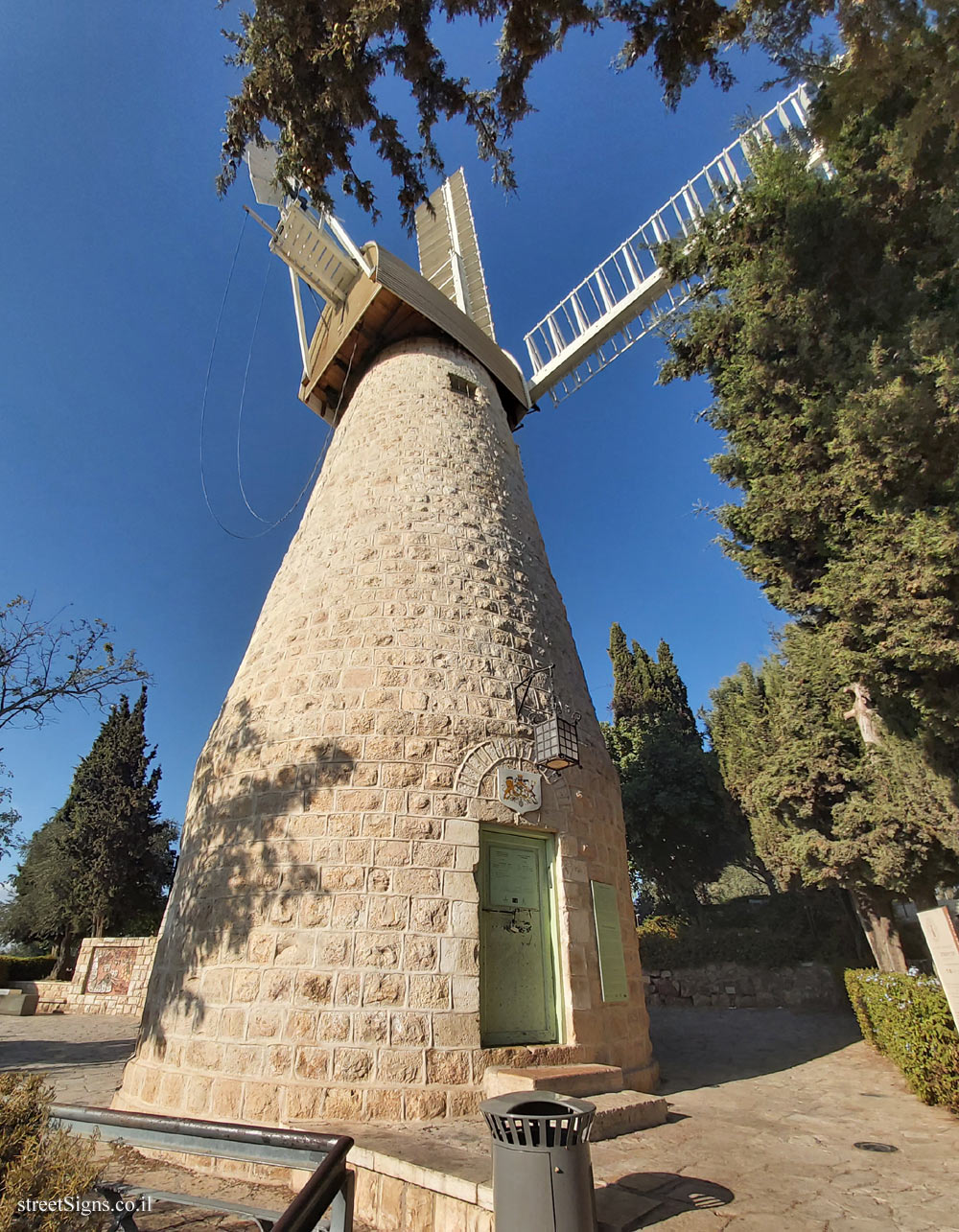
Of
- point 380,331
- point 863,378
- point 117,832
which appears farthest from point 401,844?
point 117,832

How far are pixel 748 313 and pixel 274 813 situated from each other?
24.0 ft

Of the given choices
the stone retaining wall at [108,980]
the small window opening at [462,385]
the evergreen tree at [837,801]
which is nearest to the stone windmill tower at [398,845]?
the small window opening at [462,385]

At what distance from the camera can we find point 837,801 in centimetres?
1055

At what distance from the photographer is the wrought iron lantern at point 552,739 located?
18.5 feet

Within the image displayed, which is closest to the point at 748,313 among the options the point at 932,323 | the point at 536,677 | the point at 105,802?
the point at 932,323

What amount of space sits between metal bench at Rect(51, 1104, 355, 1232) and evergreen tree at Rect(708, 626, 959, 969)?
24.3 ft

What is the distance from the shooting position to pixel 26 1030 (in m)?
11.6

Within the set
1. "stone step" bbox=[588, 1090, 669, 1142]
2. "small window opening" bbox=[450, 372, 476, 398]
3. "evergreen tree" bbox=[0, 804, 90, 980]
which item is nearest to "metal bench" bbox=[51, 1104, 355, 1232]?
"stone step" bbox=[588, 1090, 669, 1142]

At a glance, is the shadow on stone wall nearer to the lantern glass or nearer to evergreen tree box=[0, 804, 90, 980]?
the lantern glass

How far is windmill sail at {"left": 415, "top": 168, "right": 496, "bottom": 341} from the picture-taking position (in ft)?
45.8

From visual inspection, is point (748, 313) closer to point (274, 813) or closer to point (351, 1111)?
point (274, 813)

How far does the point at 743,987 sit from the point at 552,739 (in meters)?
13.3

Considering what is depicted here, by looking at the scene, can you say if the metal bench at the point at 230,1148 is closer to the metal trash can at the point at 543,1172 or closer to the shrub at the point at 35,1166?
the shrub at the point at 35,1166

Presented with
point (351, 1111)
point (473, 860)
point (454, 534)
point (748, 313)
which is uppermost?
point (748, 313)
